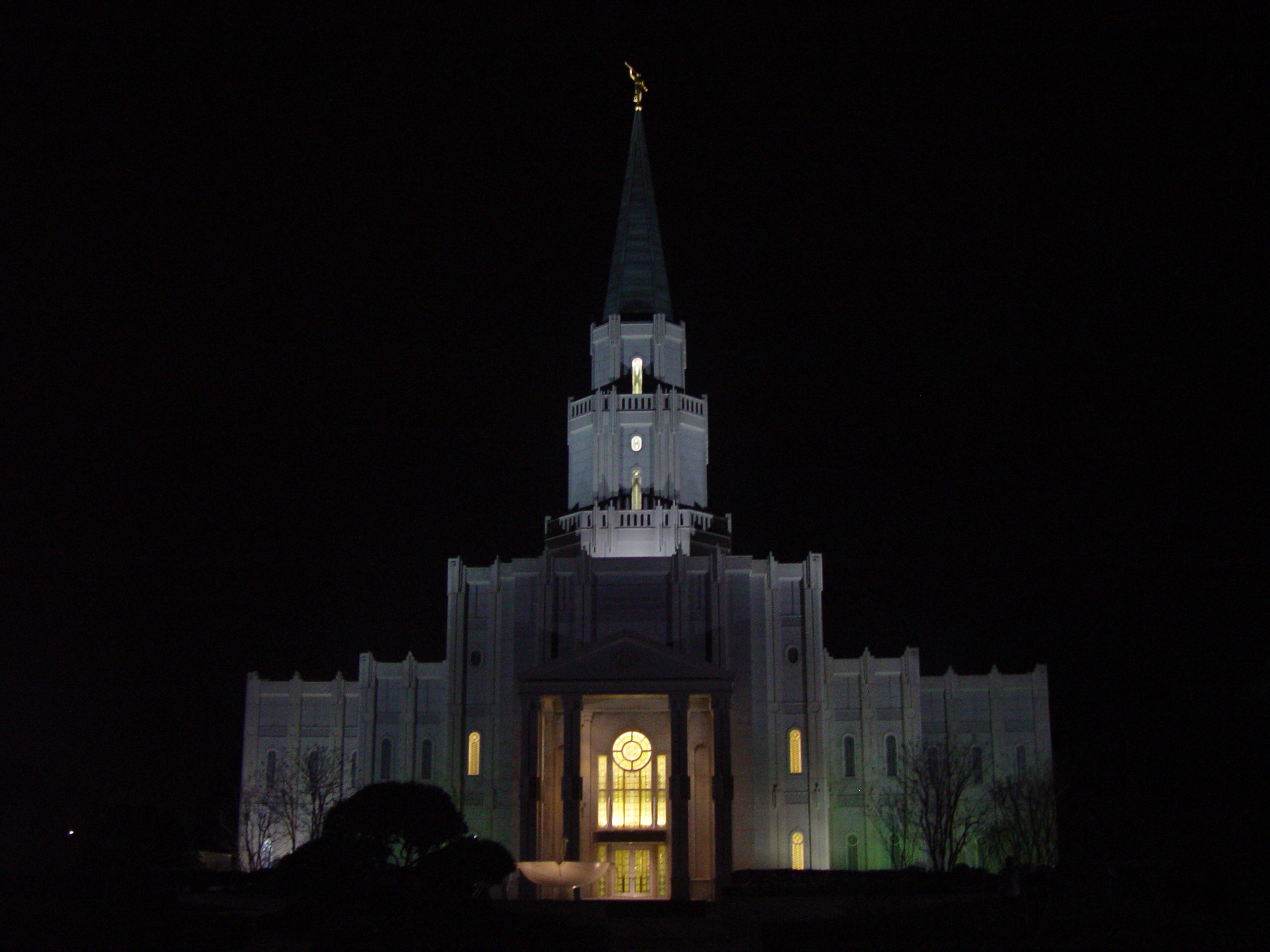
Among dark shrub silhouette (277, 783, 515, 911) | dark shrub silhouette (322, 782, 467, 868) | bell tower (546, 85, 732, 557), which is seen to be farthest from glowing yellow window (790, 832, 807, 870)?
dark shrub silhouette (322, 782, 467, 868)

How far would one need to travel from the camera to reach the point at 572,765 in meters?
62.4

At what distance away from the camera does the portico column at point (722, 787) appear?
61.3m

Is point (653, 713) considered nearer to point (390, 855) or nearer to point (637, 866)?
point (637, 866)

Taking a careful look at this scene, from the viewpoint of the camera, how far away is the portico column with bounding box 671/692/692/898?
60.9 meters

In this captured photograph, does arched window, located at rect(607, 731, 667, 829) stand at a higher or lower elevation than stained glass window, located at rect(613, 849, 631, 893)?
higher

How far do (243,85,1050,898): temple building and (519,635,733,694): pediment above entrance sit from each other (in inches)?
27.3

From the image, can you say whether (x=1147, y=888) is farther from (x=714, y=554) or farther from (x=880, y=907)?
(x=714, y=554)

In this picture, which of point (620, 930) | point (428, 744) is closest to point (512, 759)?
point (428, 744)

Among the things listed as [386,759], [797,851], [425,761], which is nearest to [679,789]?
[797,851]

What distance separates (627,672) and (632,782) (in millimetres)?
7285

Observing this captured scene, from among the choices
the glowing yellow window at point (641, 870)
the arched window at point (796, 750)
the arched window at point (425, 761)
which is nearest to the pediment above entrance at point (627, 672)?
the arched window at point (796, 750)

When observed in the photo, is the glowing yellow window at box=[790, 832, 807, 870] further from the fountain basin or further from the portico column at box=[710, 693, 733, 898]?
the fountain basin

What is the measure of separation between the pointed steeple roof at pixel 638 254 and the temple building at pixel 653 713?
29.9 feet

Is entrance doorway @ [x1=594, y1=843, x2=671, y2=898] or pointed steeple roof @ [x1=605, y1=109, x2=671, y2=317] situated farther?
pointed steeple roof @ [x1=605, y1=109, x2=671, y2=317]
